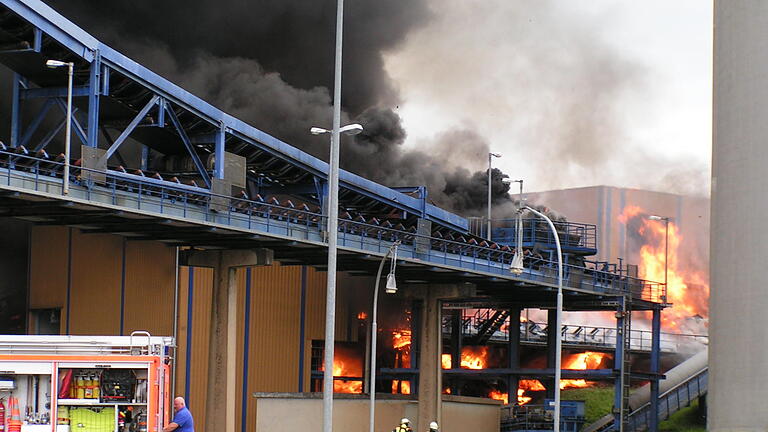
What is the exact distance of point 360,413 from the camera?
57750 mm

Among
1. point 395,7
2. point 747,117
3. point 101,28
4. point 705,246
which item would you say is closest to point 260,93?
point 101,28

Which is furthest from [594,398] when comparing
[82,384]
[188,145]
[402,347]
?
[82,384]

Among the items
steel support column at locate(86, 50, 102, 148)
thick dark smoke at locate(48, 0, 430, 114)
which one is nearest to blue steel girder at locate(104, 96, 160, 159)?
steel support column at locate(86, 50, 102, 148)

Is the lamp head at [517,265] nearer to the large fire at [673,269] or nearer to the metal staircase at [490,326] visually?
the metal staircase at [490,326]

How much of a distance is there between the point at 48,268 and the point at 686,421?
38178mm

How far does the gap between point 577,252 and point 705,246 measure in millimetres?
20419

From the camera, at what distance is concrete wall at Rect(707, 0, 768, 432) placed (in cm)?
3162

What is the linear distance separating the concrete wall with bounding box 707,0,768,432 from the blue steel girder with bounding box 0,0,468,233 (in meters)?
22.0

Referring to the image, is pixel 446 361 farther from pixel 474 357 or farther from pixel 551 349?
pixel 551 349

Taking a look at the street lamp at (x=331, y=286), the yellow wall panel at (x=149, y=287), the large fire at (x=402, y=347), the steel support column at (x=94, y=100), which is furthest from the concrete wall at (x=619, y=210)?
the street lamp at (x=331, y=286)

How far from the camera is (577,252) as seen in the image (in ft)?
232

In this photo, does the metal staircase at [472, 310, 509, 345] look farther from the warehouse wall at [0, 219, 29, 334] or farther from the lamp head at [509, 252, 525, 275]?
the lamp head at [509, 252, 525, 275]

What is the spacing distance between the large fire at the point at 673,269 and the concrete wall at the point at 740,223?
5471 cm

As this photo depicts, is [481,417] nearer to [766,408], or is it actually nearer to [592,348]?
[592,348]
